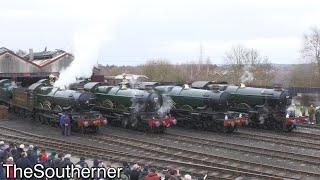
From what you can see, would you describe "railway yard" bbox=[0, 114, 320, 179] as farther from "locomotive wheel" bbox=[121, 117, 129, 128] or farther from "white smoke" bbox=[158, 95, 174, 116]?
"white smoke" bbox=[158, 95, 174, 116]

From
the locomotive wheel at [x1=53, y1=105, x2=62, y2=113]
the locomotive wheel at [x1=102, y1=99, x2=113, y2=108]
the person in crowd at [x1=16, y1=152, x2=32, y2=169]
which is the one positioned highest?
the locomotive wheel at [x1=102, y1=99, x2=113, y2=108]

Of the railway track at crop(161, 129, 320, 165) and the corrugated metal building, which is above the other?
the corrugated metal building

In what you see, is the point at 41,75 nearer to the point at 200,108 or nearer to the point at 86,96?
the point at 86,96

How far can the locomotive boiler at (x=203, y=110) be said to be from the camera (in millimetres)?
25516

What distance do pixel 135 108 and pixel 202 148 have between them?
5.61 meters

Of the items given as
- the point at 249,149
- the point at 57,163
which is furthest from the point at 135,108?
the point at 57,163

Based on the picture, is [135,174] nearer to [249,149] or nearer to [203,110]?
[249,149]

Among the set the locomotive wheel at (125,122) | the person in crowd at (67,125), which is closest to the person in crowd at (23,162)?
the person in crowd at (67,125)

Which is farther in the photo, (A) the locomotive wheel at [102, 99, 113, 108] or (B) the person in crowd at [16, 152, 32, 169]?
(A) the locomotive wheel at [102, 99, 113, 108]

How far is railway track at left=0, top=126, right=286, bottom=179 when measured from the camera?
15.7m

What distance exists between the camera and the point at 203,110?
86.1 feet

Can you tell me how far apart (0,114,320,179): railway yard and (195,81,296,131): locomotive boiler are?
0.71 meters

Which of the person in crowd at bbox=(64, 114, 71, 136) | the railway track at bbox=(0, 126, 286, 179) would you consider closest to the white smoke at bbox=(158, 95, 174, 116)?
the person in crowd at bbox=(64, 114, 71, 136)

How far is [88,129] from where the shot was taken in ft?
84.6
